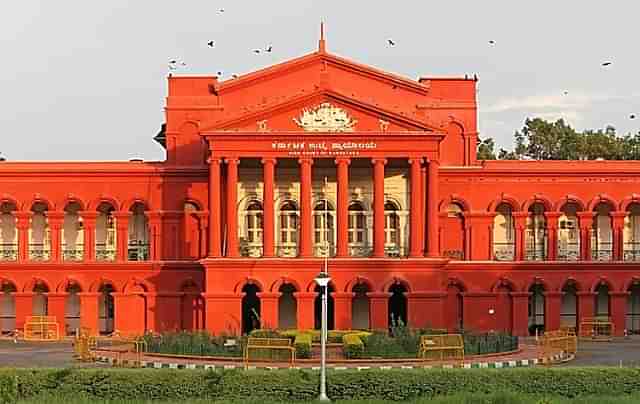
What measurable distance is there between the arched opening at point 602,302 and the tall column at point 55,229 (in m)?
27.4

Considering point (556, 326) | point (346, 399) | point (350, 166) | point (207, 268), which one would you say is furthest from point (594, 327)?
point (346, 399)

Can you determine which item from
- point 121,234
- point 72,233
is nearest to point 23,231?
point 72,233

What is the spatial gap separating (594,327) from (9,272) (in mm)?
29258

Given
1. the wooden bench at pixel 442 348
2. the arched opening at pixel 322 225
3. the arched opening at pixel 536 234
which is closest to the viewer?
the wooden bench at pixel 442 348

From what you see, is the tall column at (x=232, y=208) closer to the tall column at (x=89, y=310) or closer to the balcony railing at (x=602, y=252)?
the tall column at (x=89, y=310)

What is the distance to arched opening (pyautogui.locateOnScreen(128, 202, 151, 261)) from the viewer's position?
6431cm

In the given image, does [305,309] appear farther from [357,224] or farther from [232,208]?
[357,224]

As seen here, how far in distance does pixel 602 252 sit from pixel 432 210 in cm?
1157

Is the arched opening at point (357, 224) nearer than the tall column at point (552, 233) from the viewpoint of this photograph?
Yes

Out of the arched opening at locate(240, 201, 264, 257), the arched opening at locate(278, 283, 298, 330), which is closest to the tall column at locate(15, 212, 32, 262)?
the arched opening at locate(240, 201, 264, 257)

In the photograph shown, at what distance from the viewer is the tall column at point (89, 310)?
6272cm

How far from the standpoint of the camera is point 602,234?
65.6 metres

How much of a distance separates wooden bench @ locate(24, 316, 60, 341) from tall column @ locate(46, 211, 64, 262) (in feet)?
11.0

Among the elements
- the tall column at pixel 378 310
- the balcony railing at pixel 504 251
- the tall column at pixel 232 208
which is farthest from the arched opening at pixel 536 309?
the tall column at pixel 232 208
